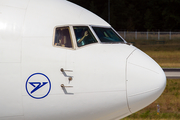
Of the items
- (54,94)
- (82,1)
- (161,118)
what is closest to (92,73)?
(54,94)

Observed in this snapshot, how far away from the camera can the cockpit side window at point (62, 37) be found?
5.61 m

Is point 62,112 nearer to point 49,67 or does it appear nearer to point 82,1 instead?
point 49,67

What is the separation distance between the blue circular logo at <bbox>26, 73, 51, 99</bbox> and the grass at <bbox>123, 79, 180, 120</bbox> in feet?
16.8

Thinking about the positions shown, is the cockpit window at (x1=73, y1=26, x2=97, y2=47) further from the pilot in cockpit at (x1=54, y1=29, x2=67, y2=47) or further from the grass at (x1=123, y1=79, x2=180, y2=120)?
the grass at (x1=123, y1=79, x2=180, y2=120)

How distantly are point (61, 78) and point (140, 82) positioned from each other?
1526mm

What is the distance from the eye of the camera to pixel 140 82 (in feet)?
17.6

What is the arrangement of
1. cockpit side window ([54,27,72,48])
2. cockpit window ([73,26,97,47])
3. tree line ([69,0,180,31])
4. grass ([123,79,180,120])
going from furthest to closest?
tree line ([69,0,180,31]), grass ([123,79,180,120]), cockpit window ([73,26,97,47]), cockpit side window ([54,27,72,48])

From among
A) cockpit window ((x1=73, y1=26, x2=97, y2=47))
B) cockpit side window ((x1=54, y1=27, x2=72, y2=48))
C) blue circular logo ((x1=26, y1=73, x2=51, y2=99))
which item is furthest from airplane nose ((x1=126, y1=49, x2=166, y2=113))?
blue circular logo ((x1=26, y1=73, x2=51, y2=99))

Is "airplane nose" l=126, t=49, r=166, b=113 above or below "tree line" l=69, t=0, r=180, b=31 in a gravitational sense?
below

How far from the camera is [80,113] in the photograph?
5.49 meters

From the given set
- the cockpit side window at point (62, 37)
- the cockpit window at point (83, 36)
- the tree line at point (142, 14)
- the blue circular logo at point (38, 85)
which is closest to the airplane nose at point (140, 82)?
the cockpit window at point (83, 36)

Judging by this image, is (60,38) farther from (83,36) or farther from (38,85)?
(38,85)

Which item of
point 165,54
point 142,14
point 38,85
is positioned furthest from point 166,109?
point 142,14

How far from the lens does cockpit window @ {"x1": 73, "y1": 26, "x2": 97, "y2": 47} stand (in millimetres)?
5719
